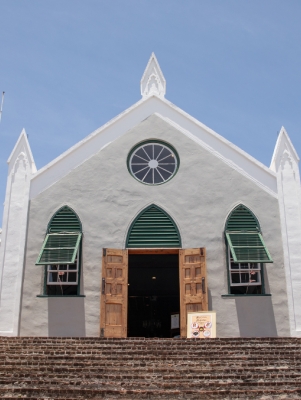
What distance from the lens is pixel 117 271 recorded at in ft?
55.3

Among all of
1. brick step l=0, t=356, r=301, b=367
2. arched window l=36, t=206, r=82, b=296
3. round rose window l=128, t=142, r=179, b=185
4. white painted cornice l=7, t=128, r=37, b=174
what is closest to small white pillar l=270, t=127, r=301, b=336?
round rose window l=128, t=142, r=179, b=185

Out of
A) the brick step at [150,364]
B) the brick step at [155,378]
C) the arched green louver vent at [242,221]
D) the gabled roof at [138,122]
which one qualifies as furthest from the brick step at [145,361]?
the gabled roof at [138,122]

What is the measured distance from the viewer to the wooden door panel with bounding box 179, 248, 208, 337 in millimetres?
16484

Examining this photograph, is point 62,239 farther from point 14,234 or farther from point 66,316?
point 66,316

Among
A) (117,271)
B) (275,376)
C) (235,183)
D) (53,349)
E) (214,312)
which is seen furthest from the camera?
(235,183)

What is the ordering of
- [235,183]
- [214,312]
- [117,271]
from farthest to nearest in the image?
[235,183] → [117,271] → [214,312]

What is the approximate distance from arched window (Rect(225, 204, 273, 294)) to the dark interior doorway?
5.56 meters

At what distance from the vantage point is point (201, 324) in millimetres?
15820

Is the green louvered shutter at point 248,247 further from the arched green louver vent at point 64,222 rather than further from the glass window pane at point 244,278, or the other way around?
the arched green louver vent at point 64,222

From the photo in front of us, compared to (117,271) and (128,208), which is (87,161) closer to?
(128,208)

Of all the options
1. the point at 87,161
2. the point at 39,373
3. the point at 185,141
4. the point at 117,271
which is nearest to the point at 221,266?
the point at 117,271

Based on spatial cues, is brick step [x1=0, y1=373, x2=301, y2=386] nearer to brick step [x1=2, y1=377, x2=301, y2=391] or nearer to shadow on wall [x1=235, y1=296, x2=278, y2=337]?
brick step [x1=2, y1=377, x2=301, y2=391]

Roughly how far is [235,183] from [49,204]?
603 cm

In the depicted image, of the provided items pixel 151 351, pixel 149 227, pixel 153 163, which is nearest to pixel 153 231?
pixel 149 227
